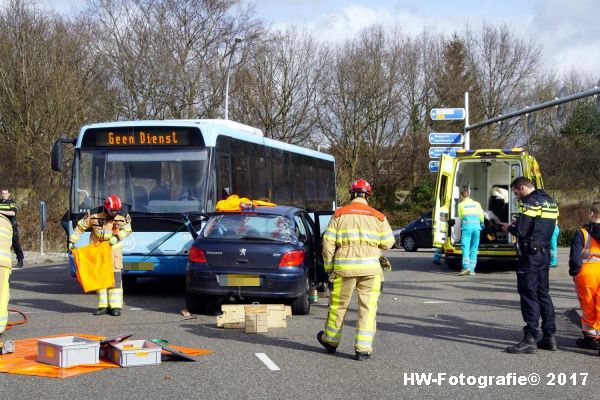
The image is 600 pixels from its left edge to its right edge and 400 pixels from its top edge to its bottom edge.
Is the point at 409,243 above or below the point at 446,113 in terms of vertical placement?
below

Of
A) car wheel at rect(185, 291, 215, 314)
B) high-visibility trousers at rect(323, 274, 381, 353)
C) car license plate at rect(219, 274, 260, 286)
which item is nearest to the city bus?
car wheel at rect(185, 291, 215, 314)

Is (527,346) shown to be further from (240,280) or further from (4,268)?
(4,268)

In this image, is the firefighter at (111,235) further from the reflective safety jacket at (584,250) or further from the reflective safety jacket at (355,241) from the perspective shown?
the reflective safety jacket at (584,250)

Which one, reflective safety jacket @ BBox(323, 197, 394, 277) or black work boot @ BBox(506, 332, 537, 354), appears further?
black work boot @ BBox(506, 332, 537, 354)

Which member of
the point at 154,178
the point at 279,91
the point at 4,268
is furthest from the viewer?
the point at 279,91

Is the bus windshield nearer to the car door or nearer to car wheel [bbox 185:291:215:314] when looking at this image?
the car door

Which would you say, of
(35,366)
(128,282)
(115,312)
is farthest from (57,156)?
(35,366)

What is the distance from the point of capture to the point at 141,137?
1402cm

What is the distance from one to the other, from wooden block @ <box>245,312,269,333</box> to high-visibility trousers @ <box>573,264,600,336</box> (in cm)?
373

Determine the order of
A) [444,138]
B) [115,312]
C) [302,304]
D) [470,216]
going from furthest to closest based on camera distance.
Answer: [444,138] → [470,216] → [115,312] → [302,304]

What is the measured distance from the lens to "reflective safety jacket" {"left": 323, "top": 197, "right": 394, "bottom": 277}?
8.27 metres

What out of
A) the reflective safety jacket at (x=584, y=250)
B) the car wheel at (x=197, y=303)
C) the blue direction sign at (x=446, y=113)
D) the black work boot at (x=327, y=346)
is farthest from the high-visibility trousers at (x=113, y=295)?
the blue direction sign at (x=446, y=113)

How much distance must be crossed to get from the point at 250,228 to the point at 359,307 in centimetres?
351

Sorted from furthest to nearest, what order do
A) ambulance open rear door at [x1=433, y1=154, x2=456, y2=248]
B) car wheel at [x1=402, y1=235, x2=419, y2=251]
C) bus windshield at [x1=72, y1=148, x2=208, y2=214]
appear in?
car wheel at [x1=402, y1=235, x2=419, y2=251] → ambulance open rear door at [x1=433, y1=154, x2=456, y2=248] → bus windshield at [x1=72, y1=148, x2=208, y2=214]
